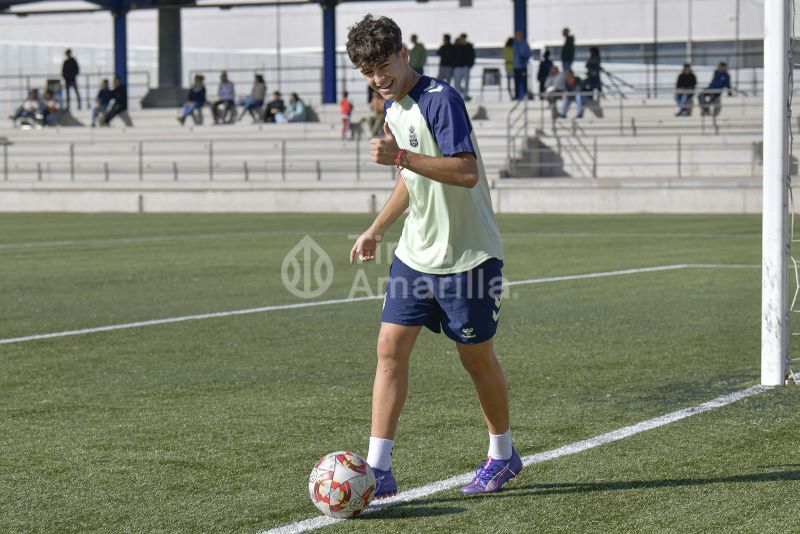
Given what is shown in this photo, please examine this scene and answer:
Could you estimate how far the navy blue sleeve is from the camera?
15.2ft

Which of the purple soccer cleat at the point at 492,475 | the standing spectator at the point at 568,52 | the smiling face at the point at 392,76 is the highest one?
the standing spectator at the point at 568,52

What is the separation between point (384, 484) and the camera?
4785 millimetres

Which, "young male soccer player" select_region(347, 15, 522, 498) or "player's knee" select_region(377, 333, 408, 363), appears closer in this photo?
"young male soccer player" select_region(347, 15, 522, 498)

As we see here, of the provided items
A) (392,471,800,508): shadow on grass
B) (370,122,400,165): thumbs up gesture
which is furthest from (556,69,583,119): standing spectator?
(370,122,400,165): thumbs up gesture

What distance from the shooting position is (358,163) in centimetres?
3294

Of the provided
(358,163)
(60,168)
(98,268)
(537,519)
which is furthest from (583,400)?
(60,168)

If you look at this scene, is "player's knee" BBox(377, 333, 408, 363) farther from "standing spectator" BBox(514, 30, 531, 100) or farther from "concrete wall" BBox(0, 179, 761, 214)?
"standing spectator" BBox(514, 30, 531, 100)

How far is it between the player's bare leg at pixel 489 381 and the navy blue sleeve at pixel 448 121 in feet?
2.41

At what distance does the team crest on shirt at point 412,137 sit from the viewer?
4.81 metres

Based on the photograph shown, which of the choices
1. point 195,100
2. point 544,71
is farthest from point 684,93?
point 195,100

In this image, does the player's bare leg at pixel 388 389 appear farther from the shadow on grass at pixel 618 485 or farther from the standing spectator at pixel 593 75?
the standing spectator at pixel 593 75

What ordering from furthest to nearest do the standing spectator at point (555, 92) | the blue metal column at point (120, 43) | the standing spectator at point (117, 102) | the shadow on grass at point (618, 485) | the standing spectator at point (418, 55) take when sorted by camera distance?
the blue metal column at point (120, 43) < the standing spectator at point (117, 102) < the standing spectator at point (418, 55) < the standing spectator at point (555, 92) < the shadow on grass at point (618, 485)
